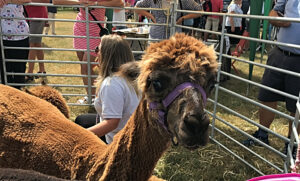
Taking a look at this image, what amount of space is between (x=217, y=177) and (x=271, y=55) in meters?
1.83

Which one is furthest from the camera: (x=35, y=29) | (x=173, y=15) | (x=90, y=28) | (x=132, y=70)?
(x=35, y=29)

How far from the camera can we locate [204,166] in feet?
11.4

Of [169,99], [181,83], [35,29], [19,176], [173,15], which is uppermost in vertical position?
[173,15]

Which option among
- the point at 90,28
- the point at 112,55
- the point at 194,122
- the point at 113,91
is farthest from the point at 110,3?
the point at 194,122

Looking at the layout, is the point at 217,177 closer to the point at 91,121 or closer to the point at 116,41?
the point at 91,121

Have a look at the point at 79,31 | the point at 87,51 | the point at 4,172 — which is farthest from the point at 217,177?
the point at 79,31

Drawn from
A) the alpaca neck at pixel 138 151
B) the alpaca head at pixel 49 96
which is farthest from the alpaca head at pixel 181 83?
the alpaca head at pixel 49 96

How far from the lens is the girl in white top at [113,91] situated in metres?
2.41

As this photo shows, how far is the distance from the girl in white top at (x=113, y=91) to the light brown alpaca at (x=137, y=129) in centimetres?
32

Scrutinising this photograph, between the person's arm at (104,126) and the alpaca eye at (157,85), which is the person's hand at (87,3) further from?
the alpaca eye at (157,85)

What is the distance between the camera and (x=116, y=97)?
242cm

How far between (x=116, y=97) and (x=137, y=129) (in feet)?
2.44

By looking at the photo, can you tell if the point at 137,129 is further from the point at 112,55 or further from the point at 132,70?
the point at 112,55

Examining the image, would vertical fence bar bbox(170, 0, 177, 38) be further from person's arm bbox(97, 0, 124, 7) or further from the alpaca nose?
the alpaca nose
